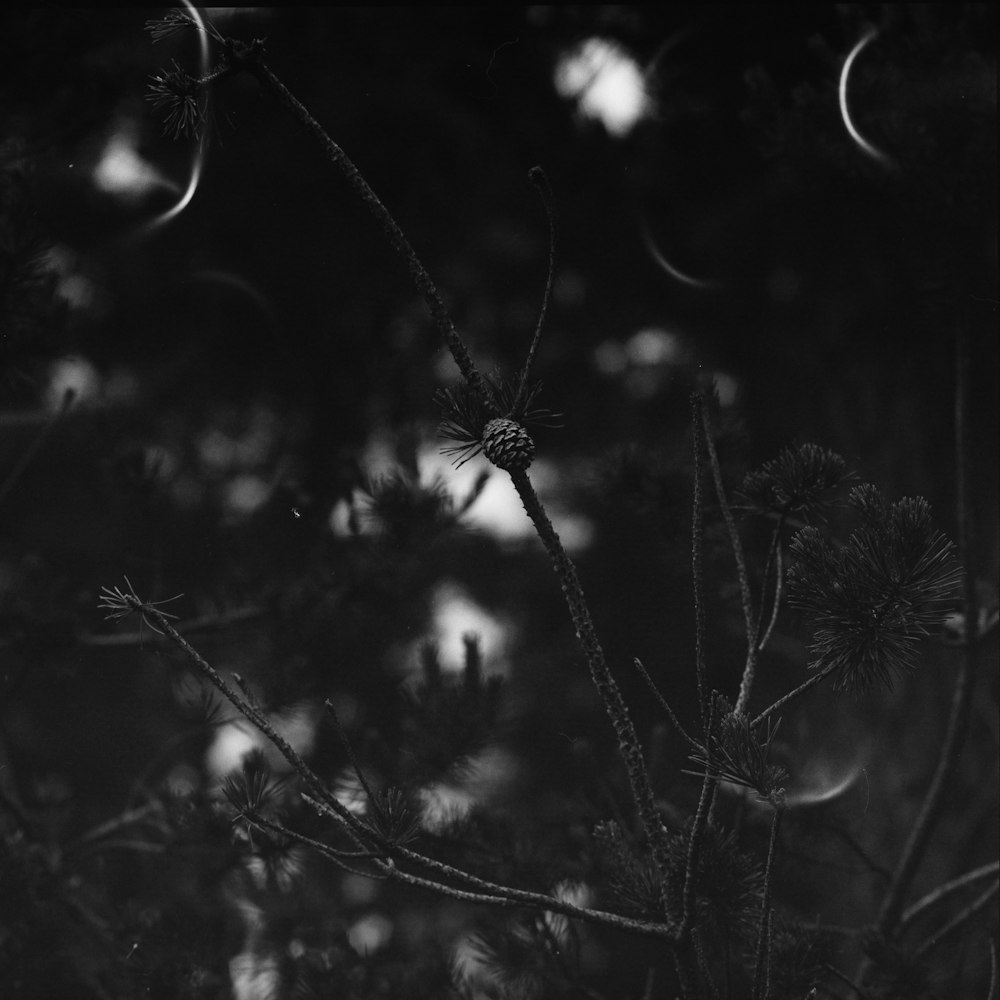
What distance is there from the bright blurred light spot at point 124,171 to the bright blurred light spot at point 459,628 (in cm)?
37

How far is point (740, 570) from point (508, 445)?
0.16 metres

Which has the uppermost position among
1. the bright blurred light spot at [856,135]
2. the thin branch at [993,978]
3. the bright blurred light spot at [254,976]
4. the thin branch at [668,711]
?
the bright blurred light spot at [856,135]

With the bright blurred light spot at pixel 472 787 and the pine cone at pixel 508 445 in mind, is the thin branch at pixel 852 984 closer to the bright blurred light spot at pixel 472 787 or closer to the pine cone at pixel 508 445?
the bright blurred light spot at pixel 472 787

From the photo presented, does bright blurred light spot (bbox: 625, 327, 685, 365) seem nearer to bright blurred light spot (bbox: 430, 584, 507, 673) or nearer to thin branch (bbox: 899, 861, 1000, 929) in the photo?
bright blurred light spot (bbox: 430, 584, 507, 673)

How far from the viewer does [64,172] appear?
→ 70 cm

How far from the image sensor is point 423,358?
2.19 ft

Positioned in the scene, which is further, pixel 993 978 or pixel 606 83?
pixel 606 83

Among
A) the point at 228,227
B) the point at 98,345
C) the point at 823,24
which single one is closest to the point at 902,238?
the point at 823,24

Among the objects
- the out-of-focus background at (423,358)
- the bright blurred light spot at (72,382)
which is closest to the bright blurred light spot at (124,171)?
the out-of-focus background at (423,358)

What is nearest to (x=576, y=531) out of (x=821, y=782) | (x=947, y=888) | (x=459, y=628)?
(x=459, y=628)

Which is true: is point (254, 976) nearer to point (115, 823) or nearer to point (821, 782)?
point (115, 823)

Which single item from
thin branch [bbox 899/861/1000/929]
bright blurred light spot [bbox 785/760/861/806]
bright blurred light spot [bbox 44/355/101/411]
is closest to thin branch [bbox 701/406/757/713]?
bright blurred light spot [bbox 785/760/861/806]

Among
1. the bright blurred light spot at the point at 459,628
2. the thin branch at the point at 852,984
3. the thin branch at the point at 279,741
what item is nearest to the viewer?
the thin branch at the point at 279,741

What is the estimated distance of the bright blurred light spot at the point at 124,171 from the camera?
0.70 metres
